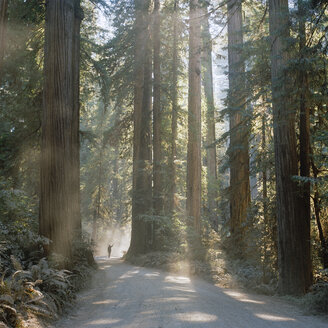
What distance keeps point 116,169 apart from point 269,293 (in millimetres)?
36066

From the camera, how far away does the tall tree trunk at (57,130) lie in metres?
8.48

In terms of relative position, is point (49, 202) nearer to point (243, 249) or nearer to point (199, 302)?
point (199, 302)

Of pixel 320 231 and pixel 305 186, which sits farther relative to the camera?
pixel 320 231

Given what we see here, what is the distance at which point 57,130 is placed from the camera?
349 inches

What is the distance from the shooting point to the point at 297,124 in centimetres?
1024

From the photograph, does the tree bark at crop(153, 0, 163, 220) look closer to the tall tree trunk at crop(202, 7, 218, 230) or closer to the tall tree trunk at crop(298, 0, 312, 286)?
the tall tree trunk at crop(202, 7, 218, 230)

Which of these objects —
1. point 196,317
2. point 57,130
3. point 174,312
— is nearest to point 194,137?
point 57,130

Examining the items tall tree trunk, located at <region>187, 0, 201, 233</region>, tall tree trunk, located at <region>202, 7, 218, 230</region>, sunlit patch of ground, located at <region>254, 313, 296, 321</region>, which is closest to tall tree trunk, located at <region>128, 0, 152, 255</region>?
tall tree trunk, located at <region>187, 0, 201, 233</region>

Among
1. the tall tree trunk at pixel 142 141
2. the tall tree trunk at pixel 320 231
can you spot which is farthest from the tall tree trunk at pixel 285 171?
the tall tree trunk at pixel 142 141

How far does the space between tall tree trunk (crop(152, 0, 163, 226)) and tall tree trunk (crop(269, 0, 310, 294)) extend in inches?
342

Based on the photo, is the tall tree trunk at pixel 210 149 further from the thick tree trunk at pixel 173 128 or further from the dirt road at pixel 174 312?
the dirt road at pixel 174 312

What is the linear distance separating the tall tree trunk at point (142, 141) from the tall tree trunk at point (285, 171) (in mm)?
9120

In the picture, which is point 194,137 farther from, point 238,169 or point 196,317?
point 196,317

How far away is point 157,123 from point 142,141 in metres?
1.55
